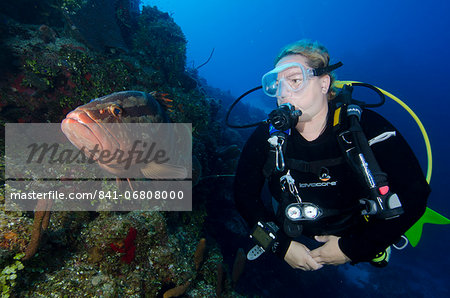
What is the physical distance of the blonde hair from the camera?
2460 mm

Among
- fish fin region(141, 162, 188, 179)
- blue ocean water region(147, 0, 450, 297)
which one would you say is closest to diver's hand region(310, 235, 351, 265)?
fish fin region(141, 162, 188, 179)

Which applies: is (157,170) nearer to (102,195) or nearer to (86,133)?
(102,195)

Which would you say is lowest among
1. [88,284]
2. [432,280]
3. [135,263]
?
[432,280]

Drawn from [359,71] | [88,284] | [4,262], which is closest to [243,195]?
[88,284]

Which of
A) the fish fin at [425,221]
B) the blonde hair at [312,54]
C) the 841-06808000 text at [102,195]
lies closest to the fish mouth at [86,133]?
the 841-06808000 text at [102,195]

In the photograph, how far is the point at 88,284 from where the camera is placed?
100 inches

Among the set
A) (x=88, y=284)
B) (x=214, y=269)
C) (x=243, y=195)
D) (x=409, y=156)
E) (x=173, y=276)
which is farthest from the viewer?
(x=214, y=269)

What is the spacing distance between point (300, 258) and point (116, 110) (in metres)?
2.72

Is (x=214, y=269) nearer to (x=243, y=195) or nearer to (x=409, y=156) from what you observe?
(x=243, y=195)

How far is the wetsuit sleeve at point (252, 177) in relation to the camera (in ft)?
8.91

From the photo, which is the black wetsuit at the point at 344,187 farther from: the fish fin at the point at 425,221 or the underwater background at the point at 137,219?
the underwater background at the point at 137,219

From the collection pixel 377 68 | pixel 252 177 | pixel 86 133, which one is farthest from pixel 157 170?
pixel 377 68

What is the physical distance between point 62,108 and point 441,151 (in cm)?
4391

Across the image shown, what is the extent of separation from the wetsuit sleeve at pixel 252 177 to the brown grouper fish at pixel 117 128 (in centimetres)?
114
